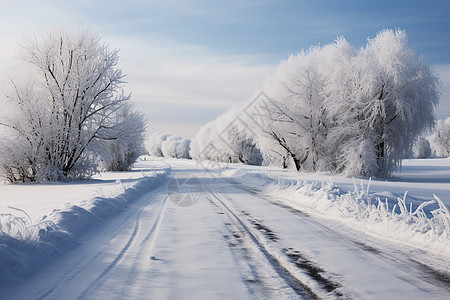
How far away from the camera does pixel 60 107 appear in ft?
82.7

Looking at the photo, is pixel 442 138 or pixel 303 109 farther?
pixel 442 138

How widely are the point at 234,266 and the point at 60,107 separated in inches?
966

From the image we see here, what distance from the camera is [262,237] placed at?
21.8 feet

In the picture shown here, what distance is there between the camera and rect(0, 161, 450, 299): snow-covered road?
3.88 m

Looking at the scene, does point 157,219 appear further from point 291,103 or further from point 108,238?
point 291,103

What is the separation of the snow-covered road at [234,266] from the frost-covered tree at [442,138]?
11714cm

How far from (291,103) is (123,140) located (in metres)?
18.1

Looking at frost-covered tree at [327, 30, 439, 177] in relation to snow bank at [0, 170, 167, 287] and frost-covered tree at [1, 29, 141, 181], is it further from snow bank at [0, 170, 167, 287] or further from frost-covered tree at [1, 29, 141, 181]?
snow bank at [0, 170, 167, 287]

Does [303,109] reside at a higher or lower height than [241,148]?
higher

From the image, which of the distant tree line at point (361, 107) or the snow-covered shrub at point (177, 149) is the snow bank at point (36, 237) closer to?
the distant tree line at point (361, 107)

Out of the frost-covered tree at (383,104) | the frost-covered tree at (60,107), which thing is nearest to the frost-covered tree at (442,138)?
the frost-covered tree at (383,104)

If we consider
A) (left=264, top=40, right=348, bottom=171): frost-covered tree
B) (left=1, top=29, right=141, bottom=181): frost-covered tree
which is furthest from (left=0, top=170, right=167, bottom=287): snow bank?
(left=264, top=40, right=348, bottom=171): frost-covered tree

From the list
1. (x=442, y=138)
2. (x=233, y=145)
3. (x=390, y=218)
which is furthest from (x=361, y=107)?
(x=442, y=138)

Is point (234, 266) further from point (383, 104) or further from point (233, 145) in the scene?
point (233, 145)
